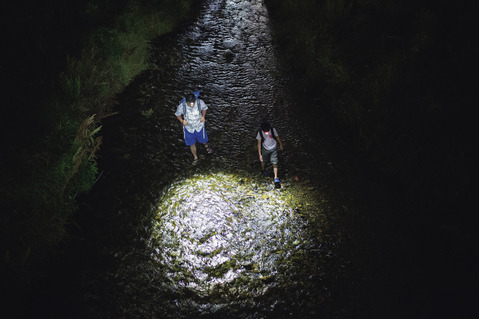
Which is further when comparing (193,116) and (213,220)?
(193,116)

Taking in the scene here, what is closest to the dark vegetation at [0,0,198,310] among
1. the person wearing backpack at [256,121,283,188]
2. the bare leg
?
the bare leg

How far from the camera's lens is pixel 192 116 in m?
5.68

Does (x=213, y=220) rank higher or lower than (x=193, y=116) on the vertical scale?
lower

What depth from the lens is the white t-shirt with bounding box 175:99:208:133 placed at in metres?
5.61

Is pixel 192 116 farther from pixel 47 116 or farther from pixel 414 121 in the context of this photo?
pixel 414 121

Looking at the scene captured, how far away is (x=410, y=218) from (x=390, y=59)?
4.22 metres

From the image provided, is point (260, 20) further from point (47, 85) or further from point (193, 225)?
point (193, 225)

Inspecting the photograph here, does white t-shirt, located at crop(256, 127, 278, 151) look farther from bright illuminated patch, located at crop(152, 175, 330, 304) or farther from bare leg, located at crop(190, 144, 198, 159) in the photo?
bare leg, located at crop(190, 144, 198, 159)

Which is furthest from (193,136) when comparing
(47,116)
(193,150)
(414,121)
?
(414,121)

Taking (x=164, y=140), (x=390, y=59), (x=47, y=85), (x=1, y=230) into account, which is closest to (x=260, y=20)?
(x=390, y=59)

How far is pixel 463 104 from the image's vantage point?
480cm

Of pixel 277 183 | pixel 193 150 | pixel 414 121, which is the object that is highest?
pixel 414 121

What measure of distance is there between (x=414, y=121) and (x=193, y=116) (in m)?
4.97

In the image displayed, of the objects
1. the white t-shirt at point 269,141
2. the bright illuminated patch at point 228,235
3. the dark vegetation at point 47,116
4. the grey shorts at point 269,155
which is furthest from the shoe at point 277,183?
the dark vegetation at point 47,116
